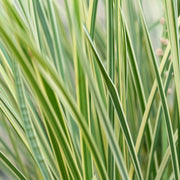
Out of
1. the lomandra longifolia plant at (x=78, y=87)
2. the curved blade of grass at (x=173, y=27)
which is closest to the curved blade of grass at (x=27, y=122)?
the lomandra longifolia plant at (x=78, y=87)

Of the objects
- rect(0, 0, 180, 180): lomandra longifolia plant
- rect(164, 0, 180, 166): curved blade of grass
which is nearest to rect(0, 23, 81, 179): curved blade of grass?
rect(0, 0, 180, 180): lomandra longifolia plant

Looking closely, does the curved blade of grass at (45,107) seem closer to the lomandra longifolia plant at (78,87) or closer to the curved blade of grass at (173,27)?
the lomandra longifolia plant at (78,87)

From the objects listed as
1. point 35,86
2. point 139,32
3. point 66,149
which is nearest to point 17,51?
point 35,86

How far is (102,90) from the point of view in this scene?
1.41ft

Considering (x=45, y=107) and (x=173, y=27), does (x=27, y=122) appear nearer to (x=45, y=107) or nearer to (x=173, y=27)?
(x=45, y=107)

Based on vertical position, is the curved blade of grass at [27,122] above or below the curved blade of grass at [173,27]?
below

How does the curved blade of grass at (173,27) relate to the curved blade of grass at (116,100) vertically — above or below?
above

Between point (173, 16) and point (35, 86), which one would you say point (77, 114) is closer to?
point (35, 86)

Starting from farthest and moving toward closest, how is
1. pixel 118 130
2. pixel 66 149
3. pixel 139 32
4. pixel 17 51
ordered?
pixel 139 32, pixel 118 130, pixel 66 149, pixel 17 51

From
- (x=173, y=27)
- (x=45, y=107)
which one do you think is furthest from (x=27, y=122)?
(x=173, y=27)

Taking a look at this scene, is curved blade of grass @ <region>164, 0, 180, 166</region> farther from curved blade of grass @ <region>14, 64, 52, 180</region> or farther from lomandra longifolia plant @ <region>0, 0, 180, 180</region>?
curved blade of grass @ <region>14, 64, 52, 180</region>

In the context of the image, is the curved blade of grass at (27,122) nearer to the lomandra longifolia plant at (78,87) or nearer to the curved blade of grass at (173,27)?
the lomandra longifolia plant at (78,87)

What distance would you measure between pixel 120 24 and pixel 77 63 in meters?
0.14

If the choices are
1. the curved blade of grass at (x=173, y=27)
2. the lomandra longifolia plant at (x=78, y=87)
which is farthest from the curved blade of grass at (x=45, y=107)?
the curved blade of grass at (x=173, y=27)
